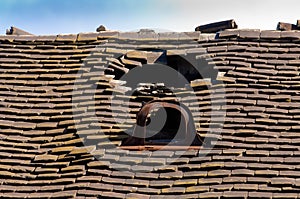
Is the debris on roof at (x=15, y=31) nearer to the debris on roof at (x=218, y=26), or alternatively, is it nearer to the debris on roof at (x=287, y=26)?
the debris on roof at (x=218, y=26)

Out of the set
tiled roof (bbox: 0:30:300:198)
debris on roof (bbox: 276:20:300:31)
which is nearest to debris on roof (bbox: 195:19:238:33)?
tiled roof (bbox: 0:30:300:198)

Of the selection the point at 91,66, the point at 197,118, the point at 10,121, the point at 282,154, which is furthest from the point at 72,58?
the point at 282,154

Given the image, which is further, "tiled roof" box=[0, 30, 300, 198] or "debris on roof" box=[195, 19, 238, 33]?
"debris on roof" box=[195, 19, 238, 33]

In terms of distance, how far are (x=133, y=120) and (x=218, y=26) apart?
2624 mm

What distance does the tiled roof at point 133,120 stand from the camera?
1123 cm

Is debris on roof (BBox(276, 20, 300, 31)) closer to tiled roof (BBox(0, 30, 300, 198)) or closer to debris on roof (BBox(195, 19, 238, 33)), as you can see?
tiled roof (BBox(0, 30, 300, 198))

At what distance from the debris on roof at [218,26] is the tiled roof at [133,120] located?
0.89ft

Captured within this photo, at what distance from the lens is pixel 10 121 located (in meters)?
12.8

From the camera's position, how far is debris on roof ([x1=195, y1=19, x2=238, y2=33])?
14.3m

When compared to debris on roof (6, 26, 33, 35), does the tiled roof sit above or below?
below

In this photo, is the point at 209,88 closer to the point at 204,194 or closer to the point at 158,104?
the point at 158,104

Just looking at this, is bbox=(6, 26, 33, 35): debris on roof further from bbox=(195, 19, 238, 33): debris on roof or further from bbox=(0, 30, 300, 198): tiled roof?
bbox=(195, 19, 238, 33): debris on roof

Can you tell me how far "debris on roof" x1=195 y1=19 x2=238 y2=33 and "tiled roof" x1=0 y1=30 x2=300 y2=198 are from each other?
272mm

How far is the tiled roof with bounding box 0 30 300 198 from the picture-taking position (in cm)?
1123
